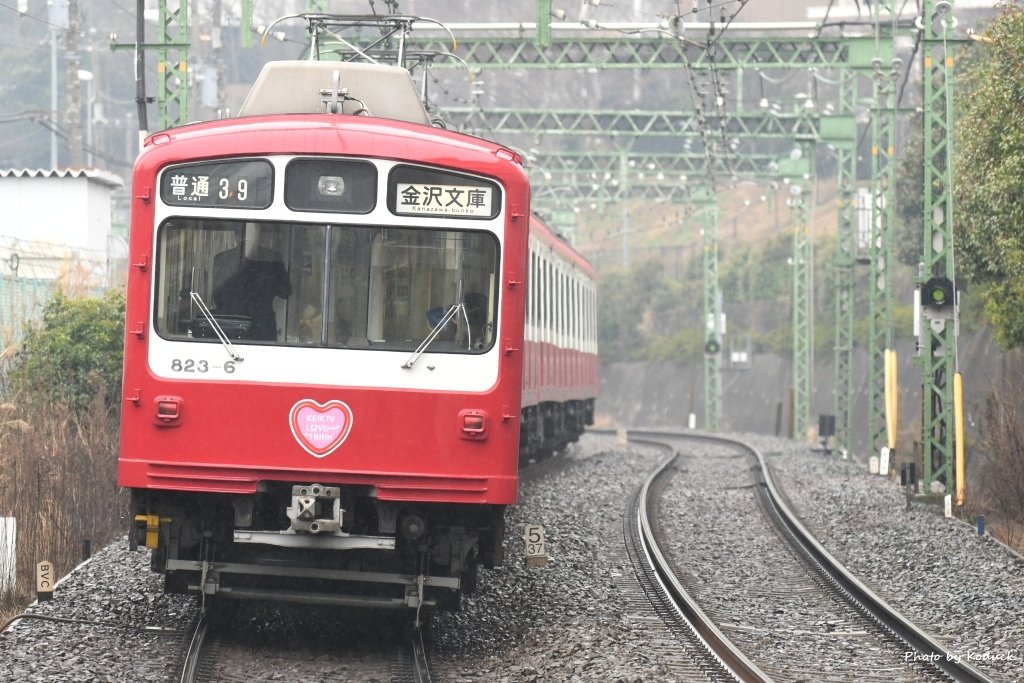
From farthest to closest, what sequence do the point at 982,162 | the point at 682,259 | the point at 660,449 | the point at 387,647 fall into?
the point at 682,259, the point at 660,449, the point at 982,162, the point at 387,647

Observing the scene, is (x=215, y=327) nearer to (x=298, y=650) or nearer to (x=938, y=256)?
(x=298, y=650)

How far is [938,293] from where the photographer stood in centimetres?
1733

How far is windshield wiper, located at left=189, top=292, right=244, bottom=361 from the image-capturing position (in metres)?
8.59

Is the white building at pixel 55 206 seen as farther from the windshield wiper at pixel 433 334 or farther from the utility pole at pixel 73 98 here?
the windshield wiper at pixel 433 334

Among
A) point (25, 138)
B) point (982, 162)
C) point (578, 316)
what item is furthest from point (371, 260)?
point (25, 138)

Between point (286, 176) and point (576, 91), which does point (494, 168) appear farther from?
point (576, 91)

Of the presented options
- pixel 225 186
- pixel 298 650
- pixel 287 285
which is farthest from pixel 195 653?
pixel 225 186

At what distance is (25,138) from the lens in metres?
59.2

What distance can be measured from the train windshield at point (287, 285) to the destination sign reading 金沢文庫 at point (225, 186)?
12 cm

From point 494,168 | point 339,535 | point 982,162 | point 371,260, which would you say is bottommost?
point 339,535

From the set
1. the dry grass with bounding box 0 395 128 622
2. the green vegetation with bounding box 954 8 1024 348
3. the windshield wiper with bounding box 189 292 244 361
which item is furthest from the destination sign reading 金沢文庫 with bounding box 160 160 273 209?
the green vegetation with bounding box 954 8 1024 348

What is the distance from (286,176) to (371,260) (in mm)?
669

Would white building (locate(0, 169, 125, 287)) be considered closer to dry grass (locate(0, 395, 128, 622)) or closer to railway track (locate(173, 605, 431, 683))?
dry grass (locate(0, 395, 128, 622))

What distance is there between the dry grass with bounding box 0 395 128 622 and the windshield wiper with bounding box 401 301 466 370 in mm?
4250
